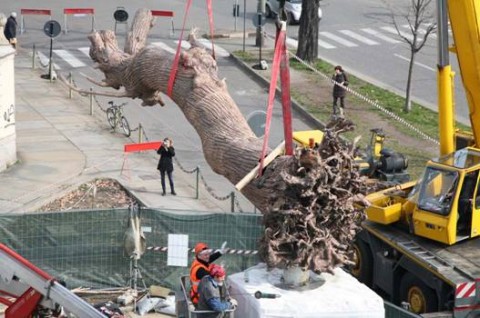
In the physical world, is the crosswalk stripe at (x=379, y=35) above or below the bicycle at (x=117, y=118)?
above

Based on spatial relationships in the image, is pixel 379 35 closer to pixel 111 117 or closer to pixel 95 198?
pixel 111 117

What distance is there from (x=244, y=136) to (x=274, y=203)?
2.64 metres

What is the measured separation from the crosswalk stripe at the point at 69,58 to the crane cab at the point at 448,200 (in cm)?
2058

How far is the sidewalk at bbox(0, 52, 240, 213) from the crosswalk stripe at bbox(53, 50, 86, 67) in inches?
139

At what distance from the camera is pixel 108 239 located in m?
17.5

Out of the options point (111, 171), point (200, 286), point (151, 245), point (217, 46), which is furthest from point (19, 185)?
point (217, 46)

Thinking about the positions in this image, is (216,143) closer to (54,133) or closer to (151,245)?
(151,245)

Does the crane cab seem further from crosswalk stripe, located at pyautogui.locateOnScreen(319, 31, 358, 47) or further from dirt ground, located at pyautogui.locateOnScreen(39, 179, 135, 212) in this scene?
crosswalk stripe, located at pyautogui.locateOnScreen(319, 31, 358, 47)

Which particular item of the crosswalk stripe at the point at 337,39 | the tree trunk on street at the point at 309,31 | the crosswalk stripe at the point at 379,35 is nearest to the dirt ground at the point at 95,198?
the tree trunk on street at the point at 309,31

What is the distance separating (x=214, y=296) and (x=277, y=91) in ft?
65.4

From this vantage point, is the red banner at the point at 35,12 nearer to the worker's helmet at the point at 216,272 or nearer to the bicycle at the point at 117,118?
the bicycle at the point at 117,118

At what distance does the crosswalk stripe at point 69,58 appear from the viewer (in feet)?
116

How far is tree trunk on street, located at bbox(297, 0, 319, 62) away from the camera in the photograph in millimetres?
34688

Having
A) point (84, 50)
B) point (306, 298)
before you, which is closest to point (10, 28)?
point (84, 50)
